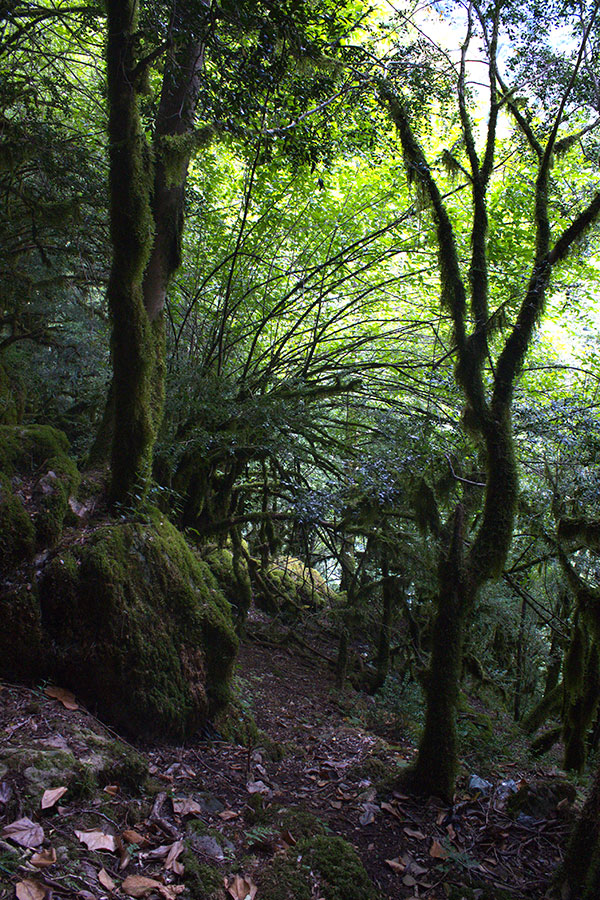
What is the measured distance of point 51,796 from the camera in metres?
2.48

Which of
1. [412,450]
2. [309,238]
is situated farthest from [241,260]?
[412,450]

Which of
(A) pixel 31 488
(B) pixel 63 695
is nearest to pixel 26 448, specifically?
(A) pixel 31 488

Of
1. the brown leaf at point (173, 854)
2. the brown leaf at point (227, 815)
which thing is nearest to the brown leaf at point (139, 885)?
the brown leaf at point (173, 854)

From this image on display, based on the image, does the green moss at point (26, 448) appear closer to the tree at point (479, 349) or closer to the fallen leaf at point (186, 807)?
the fallen leaf at point (186, 807)

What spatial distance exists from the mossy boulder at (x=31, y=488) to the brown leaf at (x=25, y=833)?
5.56ft

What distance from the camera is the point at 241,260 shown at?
775cm

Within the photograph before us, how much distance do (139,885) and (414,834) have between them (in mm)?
2052

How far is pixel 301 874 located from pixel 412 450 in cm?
439

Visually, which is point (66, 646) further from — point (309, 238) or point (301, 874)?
point (309, 238)

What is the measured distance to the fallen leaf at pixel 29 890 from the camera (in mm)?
1898

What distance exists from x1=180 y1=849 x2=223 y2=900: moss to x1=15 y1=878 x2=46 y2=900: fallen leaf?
0.75 meters

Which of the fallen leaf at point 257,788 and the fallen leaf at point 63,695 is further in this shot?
the fallen leaf at point 257,788

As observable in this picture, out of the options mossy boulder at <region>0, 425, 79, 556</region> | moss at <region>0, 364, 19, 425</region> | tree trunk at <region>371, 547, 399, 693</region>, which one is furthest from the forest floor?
moss at <region>0, 364, 19, 425</region>

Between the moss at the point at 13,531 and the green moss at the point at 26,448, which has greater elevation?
the green moss at the point at 26,448
